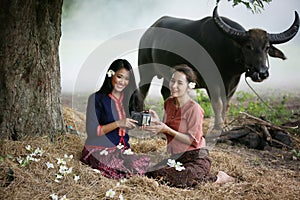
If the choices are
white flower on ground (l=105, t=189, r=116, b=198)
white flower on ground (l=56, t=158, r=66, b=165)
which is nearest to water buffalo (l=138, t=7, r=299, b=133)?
white flower on ground (l=56, t=158, r=66, b=165)

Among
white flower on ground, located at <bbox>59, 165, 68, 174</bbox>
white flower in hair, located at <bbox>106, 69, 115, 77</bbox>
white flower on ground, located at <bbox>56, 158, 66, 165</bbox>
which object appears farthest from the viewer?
white flower in hair, located at <bbox>106, 69, 115, 77</bbox>

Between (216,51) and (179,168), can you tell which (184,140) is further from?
(216,51)

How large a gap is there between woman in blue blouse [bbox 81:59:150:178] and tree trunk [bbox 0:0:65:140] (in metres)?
0.61

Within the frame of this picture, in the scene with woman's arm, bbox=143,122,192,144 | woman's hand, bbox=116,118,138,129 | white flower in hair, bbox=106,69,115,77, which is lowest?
woman's arm, bbox=143,122,192,144

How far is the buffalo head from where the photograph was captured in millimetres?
4305

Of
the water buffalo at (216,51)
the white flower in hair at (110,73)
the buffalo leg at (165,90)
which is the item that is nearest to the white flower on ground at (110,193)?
the white flower in hair at (110,73)

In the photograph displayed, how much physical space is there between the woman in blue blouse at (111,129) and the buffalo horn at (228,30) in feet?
6.49

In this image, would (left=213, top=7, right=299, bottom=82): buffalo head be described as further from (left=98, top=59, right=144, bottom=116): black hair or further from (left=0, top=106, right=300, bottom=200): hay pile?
(left=98, top=59, right=144, bottom=116): black hair

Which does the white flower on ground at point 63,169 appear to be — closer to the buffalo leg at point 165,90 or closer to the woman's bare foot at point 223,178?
the woman's bare foot at point 223,178

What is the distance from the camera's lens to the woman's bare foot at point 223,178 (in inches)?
123

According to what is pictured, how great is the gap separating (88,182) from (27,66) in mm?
1253

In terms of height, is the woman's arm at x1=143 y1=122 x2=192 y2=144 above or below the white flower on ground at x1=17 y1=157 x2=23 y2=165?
above

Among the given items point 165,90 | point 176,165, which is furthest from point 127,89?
point 165,90

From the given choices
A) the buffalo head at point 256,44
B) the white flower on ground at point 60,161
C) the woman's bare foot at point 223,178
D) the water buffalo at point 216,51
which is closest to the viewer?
the white flower on ground at point 60,161
